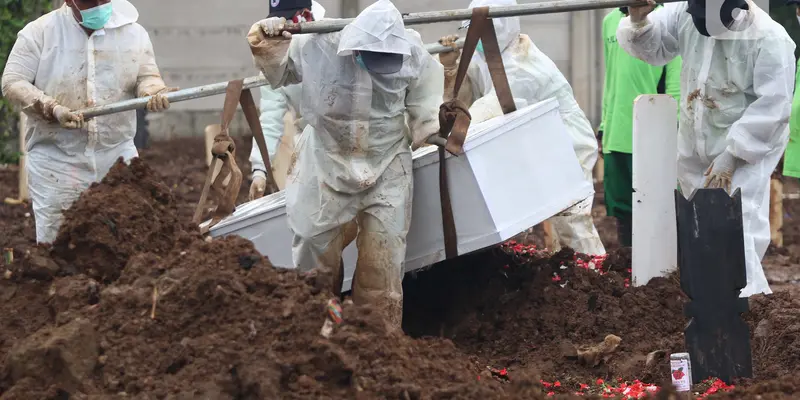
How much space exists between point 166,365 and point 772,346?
2.72 meters

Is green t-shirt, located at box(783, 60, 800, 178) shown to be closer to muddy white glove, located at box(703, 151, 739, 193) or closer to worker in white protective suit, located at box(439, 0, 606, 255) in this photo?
worker in white protective suit, located at box(439, 0, 606, 255)

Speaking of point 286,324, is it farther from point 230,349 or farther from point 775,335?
point 775,335

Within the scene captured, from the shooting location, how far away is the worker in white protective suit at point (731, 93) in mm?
6516

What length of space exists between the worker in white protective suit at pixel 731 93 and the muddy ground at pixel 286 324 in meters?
0.63

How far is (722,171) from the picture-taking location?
6676 mm

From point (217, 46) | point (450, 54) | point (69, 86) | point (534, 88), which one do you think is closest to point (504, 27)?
point (534, 88)

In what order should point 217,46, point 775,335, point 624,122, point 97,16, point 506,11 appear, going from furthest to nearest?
1. point 217,46
2. point 624,122
3. point 97,16
4. point 506,11
5. point 775,335

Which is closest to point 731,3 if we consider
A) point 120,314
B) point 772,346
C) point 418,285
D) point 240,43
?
point 772,346

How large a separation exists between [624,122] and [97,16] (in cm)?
351

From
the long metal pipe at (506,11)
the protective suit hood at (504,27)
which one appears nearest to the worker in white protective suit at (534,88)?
the protective suit hood at (504,27)

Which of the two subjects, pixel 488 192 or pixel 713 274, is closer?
pixel 713 274

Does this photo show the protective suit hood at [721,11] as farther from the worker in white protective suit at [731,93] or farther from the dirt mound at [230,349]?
the dirt mound at [230,349]

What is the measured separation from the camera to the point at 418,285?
7.25m

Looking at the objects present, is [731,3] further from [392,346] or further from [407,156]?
[392,346]
